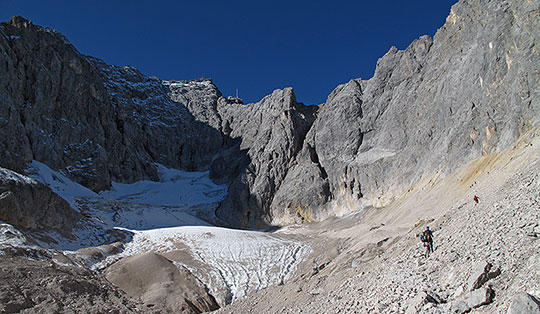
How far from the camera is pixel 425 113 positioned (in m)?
48.1

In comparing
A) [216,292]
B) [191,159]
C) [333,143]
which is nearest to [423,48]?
[333,143]

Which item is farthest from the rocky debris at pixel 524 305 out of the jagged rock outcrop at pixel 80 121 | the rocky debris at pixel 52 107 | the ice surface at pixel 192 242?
the rocky debris at pixel 52 107

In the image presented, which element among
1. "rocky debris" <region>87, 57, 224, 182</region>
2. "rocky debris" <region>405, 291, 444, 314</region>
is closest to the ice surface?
"rocky debris" <region>405, 291, 444, 314</region>

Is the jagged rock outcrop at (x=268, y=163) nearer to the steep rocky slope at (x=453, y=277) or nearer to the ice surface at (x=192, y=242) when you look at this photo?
the ice surface at (x=192, y=242)

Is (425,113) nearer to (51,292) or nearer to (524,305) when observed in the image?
(51,292)

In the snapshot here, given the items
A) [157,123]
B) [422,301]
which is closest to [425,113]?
[422,301]

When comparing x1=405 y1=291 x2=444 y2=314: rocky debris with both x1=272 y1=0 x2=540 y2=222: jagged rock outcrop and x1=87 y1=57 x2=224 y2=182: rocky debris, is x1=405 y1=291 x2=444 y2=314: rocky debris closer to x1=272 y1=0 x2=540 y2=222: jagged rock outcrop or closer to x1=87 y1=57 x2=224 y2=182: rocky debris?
x1=272 y1=0 x2=540 y2=222: jagged rock outcrop

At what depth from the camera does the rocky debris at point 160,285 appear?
22.7 meters

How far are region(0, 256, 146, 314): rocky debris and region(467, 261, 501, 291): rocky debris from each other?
1530 centimetres

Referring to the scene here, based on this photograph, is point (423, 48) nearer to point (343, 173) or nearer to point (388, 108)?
point (388, 108)

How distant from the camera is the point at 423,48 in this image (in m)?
57.1

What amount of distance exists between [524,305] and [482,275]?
83.6 inches

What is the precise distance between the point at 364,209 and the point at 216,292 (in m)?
29.9

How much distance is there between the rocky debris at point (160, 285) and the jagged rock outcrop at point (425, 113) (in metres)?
27.9
